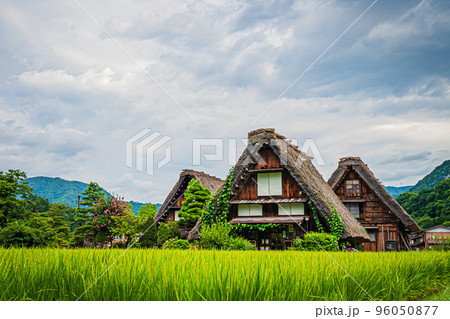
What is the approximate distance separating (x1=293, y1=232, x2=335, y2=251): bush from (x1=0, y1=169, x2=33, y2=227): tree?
13931 mm

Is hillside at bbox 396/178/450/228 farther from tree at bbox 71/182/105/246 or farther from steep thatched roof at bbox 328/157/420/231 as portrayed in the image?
tree at bbox 71/182/105/246

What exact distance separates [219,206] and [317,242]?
534 cm

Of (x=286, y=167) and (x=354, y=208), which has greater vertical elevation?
(x=286, y=167)

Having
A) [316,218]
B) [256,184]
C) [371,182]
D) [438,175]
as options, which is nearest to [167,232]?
[256,184]

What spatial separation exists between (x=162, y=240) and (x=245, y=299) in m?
21.4

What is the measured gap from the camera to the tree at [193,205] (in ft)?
75.5

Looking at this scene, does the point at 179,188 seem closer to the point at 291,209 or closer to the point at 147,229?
the point at 147,229

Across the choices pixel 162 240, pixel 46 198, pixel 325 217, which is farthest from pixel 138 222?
pixel 46 198

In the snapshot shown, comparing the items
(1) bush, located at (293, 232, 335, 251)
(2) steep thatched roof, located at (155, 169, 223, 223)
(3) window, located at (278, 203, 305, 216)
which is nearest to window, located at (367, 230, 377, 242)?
(3) window, located at (278, 203, 305, 216)

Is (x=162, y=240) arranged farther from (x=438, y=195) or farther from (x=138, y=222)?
(x=438, y=195)

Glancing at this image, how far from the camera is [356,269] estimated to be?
4.10 meters

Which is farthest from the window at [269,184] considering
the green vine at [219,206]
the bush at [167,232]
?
the bush at [167,232]

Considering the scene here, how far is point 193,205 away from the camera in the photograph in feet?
76.7

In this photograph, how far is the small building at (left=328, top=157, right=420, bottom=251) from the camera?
22.4m
